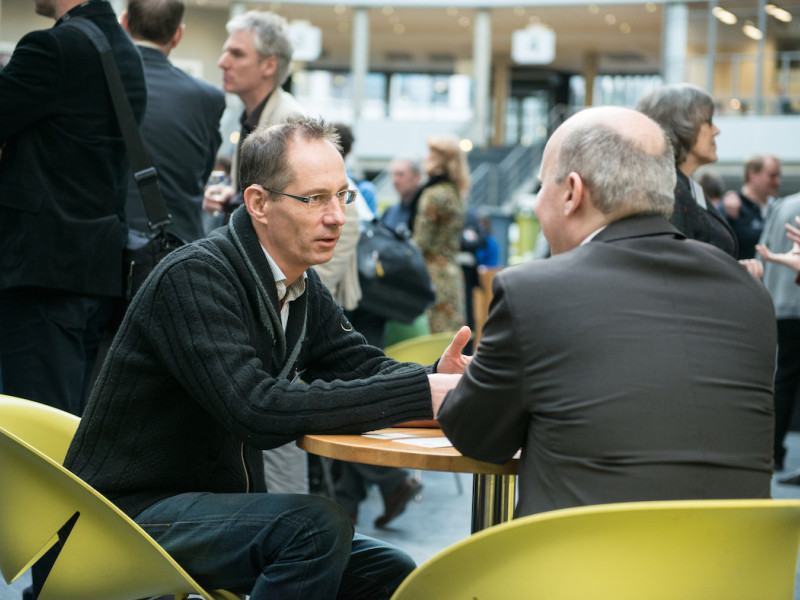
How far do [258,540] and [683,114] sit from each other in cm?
230

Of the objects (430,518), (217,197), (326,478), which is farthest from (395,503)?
(217,197)

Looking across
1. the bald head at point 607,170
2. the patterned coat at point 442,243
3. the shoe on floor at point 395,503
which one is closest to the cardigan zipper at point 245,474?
the bald head at point 607,170

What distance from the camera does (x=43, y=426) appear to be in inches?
90.0

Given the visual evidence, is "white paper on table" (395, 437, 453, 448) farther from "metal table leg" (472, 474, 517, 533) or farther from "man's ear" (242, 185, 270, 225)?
"man's ear" (242, 185, 270, 225)

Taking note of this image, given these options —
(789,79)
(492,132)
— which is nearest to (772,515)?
(789,79)

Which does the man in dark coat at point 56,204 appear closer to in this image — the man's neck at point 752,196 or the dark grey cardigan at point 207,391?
the dark grey cardigan at point 207,391

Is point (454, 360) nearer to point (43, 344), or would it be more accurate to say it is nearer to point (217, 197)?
point (43, 344)

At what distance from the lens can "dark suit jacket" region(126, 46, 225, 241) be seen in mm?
3514

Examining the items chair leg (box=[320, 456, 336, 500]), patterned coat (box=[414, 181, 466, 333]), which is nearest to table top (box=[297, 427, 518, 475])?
chair leg (box=[320, 456, 336, 500])

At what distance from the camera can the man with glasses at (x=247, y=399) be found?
1.93 meters

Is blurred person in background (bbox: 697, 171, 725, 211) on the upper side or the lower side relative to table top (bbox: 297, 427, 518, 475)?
upper

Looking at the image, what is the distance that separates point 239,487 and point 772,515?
1.12 metres

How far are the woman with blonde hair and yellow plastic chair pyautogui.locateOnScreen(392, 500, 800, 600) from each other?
4483 millimetres

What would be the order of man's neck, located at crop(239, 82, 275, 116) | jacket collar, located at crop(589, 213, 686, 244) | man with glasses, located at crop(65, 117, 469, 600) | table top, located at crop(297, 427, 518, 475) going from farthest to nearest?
man's neck, located at crop(239, 82, 275, 116) → man with glasses, located at crop(65, 117, 469, 600) → table top, located at crop(297, 427, 518, 475) → jacket collar, located at crop(589, 213, 686, 244)
